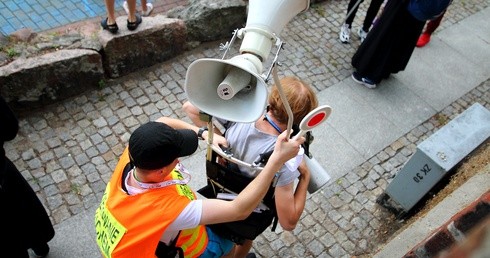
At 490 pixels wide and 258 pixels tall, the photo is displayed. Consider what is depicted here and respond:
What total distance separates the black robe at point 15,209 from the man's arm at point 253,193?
132 centimetres

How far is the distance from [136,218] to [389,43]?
3957mm

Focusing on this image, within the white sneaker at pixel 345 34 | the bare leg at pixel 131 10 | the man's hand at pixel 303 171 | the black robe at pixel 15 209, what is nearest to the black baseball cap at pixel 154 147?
the man's hand at pixel 303 171

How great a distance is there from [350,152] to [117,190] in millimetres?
3057

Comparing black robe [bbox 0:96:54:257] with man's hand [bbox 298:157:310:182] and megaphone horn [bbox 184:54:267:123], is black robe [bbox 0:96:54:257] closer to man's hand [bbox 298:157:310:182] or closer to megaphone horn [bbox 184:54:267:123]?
megaphone horn [bbox 184:54:267:123]

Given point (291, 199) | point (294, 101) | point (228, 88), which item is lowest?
point (291, 199)

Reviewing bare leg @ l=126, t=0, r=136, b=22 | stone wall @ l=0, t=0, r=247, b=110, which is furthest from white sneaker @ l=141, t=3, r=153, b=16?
bare leg @ l=126, t=0, r=136, b=22

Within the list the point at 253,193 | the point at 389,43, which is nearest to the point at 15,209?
the point at 253,193

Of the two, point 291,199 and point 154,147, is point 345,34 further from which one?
point 154,147

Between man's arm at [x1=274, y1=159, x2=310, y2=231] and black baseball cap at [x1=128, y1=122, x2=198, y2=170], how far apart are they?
2.15 feet

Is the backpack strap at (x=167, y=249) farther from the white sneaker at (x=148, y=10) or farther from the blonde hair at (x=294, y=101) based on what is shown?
the white sneaker at (x=148, y=10)

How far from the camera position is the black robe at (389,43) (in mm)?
4859

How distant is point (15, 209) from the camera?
2.92 meters

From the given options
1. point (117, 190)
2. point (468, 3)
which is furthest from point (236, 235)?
point (468, 3)

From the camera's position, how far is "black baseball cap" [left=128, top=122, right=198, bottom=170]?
1.98m
